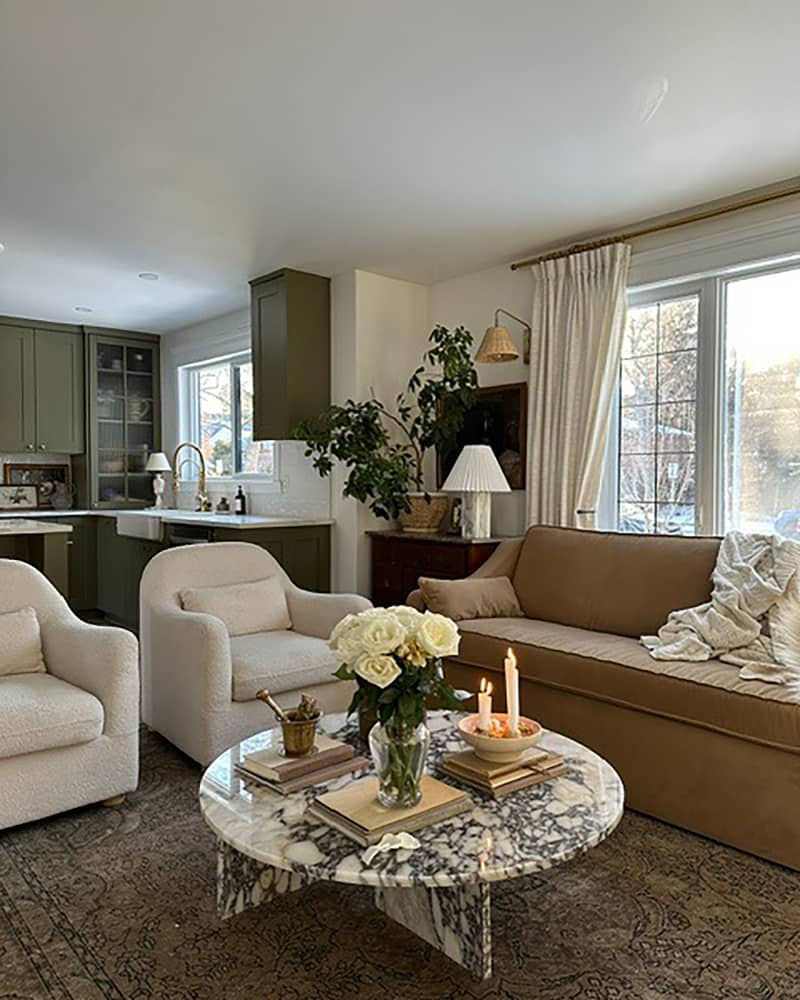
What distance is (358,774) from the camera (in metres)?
1.97

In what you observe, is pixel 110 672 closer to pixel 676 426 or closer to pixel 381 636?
pixel 381 636

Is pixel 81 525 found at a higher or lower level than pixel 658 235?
lower

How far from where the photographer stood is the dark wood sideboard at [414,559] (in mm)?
4246

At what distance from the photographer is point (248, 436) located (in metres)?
6.22

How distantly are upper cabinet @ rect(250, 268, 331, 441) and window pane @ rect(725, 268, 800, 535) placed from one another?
8.32ft

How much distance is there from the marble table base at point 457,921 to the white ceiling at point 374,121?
7.74ft

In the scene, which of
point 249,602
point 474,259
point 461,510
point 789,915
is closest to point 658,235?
point 474,259

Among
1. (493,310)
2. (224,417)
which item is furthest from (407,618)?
(224,417)

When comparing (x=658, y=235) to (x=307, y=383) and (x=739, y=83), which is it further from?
(x=307, y=383)

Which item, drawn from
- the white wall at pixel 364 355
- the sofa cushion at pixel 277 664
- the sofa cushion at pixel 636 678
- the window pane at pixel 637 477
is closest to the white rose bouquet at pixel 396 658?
the sofa cushion at pixel 636 678

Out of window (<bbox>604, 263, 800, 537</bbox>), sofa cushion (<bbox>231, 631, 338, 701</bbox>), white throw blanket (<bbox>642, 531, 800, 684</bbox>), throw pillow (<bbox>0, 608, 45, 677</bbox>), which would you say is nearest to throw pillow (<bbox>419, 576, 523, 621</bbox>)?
sofa cushion (<bbox>231, 631, 338, 701</bbox>)

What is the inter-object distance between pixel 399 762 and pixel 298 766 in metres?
0.36

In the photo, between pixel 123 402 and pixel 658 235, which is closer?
pixel 658 235

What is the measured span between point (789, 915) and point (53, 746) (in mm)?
2256
